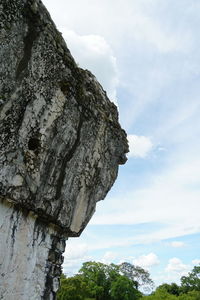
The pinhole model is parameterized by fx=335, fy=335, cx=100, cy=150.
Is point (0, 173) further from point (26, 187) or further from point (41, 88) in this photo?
point (41, 88)

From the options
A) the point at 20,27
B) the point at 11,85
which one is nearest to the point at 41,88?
the point at 11,85

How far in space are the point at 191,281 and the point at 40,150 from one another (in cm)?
4318

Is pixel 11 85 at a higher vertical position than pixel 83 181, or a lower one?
higher

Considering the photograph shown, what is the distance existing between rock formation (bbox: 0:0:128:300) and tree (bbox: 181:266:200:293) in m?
41.3

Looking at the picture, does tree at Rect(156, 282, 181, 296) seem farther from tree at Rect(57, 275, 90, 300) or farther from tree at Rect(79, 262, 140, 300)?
tree at Rect(57, 275, 90, 300)

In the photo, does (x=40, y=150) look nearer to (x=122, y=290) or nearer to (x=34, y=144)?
(x=34, y=144)

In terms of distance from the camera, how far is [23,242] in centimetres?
386

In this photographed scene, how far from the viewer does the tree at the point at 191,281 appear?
A: 41.4 m

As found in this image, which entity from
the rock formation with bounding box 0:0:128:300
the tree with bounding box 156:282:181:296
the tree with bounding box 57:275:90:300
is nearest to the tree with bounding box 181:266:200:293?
the tree with bounding box 156:282:181:296

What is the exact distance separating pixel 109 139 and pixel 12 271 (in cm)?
243

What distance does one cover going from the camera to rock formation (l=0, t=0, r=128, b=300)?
3.68 metres

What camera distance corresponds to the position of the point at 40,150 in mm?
4055

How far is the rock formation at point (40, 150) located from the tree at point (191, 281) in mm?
41297

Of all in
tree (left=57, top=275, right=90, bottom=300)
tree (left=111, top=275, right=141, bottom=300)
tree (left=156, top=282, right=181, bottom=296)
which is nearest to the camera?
tree (left=57, top=275, right=90, bottom=300)
